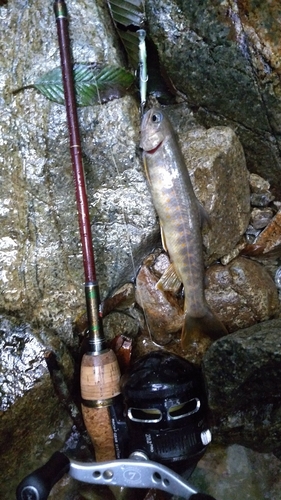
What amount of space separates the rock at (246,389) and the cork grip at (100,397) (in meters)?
0.67

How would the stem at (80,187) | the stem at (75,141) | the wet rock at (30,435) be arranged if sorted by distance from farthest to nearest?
the stem at (75,141) → the stem at (80,187) → the wet rock at (30,435)

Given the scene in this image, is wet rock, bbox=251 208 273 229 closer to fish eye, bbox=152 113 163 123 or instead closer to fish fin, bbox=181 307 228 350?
fish fin, bbox=181 307 228 350

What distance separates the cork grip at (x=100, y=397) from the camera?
301 centimetres

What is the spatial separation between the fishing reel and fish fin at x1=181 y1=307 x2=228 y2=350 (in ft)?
1.79

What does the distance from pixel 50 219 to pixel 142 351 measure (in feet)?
4.34

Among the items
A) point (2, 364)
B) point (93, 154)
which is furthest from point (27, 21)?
point (2, 364)

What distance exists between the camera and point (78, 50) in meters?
3.56

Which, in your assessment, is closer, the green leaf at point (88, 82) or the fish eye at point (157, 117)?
the fish eye at point (157, 117)

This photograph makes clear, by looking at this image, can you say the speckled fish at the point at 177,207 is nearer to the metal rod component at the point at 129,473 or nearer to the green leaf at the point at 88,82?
the green leaf at the point at 88,82

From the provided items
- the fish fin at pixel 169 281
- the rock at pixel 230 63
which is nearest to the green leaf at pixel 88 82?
the rock at pixel 230 63

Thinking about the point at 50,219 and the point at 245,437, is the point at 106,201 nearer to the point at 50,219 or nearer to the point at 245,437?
the point at 50,219

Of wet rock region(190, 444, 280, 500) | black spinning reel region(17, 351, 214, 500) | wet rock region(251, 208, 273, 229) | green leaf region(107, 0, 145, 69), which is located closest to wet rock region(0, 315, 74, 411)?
black spinning reel region(17, 351, 214, 500)

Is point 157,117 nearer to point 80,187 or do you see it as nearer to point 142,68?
point 142,68

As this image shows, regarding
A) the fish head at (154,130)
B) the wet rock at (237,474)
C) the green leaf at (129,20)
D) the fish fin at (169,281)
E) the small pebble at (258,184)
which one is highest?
the green leaf at (129,20)
